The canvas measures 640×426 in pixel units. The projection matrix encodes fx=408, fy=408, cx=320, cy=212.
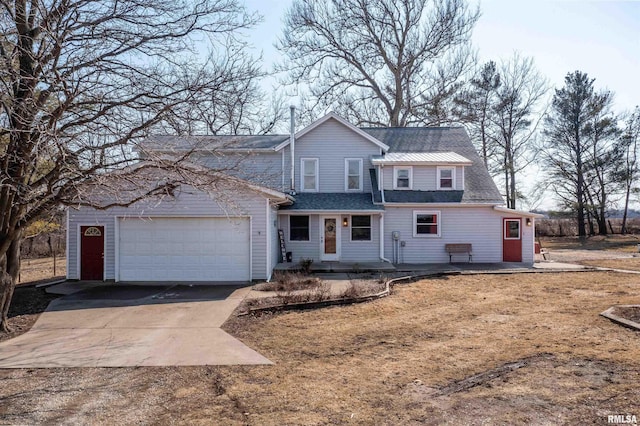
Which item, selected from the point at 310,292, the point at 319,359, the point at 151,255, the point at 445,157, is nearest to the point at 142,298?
the point at 151,255

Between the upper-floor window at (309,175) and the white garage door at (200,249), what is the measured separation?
574cm

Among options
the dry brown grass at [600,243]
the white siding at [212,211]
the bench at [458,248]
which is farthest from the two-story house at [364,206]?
the dry brown grass at [600,243]

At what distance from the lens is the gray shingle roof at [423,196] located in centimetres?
1780

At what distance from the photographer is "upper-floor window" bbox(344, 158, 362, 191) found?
1898 centimetres

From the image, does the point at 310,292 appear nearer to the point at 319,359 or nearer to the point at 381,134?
the point at 319,359

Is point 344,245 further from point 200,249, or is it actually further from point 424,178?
point 200,249

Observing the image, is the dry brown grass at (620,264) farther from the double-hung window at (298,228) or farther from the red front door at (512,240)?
the double-hung window at (298,228)

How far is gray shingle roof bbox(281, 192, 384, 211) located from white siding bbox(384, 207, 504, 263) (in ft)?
3.80

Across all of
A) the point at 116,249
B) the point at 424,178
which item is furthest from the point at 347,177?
the point at 116,249

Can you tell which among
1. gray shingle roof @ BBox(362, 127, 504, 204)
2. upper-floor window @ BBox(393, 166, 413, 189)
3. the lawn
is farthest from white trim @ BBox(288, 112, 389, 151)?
the lawn

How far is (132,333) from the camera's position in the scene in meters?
7.99

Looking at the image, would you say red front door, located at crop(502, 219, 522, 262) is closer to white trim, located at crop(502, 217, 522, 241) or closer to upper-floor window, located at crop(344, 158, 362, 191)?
white trim, located at crop(502, 217, 522, 241)

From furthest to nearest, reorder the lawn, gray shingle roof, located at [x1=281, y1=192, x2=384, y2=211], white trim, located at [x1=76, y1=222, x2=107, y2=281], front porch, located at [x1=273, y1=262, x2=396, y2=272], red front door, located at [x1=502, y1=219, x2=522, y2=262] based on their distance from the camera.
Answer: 1. red front door, located at [x1=502, y1=219, x2=522, y2=262]
2. gray shingle roof, located at [x1=281, y1=192, x2=384, y2=211]
3. front porch, located at [x1=273, y1=262, x2=396, y2=272]
4. white trim, located at [x1=76, y1=222, x2=107, y2=281]
5. the lawn

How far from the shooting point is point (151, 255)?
13883 mm
